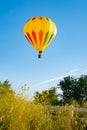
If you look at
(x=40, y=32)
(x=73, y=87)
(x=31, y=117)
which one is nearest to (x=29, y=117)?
(x=31, y=117)

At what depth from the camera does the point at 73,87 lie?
59156 millimetres

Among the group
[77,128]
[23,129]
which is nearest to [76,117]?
[77,128]

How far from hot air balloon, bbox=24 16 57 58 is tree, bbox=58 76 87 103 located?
3648cm

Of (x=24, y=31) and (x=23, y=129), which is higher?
(x=24, y=31)

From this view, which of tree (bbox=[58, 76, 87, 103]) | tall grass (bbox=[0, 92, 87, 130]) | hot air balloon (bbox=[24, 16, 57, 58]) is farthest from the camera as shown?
tree (bbox=[58, 76, 87, 103])

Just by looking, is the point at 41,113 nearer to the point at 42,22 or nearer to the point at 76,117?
the point at 76,117

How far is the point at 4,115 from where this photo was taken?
7.86 m

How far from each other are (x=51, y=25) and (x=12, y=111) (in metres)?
12.8

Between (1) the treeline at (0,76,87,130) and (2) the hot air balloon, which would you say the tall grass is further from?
(2) the hot air balloon

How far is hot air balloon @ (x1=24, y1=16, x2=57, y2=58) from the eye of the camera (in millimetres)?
20219

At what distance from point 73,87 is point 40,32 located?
39479 millimetres

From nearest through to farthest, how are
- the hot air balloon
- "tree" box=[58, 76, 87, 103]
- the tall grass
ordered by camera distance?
the tall grass < the hot air balloon < "tree" box=[58, 76, 87, 103]

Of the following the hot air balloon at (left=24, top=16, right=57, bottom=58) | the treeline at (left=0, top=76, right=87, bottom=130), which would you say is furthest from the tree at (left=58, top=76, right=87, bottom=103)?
the treeline at (left=0, top=76, right=87, bottom=130)

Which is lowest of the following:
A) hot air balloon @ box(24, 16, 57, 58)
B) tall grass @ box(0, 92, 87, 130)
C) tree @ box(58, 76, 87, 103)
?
tall grass @ box(0, 92, 87, 130)
